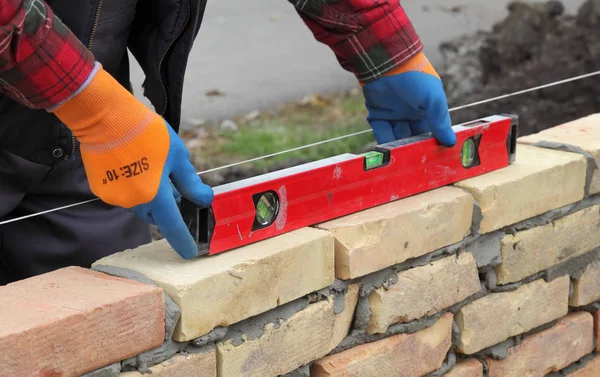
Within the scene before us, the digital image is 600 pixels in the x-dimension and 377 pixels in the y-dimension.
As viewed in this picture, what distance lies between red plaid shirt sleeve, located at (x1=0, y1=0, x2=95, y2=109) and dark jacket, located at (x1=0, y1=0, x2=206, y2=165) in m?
0.33

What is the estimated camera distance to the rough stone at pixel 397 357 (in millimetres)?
2307

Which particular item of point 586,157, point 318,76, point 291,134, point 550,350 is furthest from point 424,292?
point 318,76

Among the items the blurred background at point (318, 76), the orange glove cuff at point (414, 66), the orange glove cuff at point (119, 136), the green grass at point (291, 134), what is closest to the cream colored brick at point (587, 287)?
the orange glove cuff at point (414, 66)

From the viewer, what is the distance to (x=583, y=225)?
291 centimetres

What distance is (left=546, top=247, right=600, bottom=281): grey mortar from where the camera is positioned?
2.86 m

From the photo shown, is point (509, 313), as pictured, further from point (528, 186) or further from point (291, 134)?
point (291, 134)

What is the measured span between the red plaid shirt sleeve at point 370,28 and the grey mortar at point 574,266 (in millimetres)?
856

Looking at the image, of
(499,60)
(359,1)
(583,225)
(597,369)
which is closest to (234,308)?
(359,1)

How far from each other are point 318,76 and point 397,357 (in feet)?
16.3

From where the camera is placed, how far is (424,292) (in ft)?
8.15

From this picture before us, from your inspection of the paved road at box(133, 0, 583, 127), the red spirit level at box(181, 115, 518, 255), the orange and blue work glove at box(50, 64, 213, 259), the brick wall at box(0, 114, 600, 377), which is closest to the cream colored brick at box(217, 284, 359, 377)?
the brick wall at box(0, 114, 600, 377)

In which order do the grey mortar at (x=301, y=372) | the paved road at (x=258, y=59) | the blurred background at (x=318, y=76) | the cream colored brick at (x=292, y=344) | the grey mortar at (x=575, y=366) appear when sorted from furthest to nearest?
the paved road at (x=258, y=59) < the blurred background at (x=318, y=76) < the grey mortar at (x=575, y=366) < the grey mortar at (x=301, y=372) < the cream colored brick at (x=292, y=344)

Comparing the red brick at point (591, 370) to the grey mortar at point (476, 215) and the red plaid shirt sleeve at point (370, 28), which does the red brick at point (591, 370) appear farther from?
the red plaid shirt sleeve at point (370, 28)

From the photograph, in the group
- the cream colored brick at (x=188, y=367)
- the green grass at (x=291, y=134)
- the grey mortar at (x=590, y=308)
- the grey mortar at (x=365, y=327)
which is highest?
the cream colored brick at (x=188, y=367)
